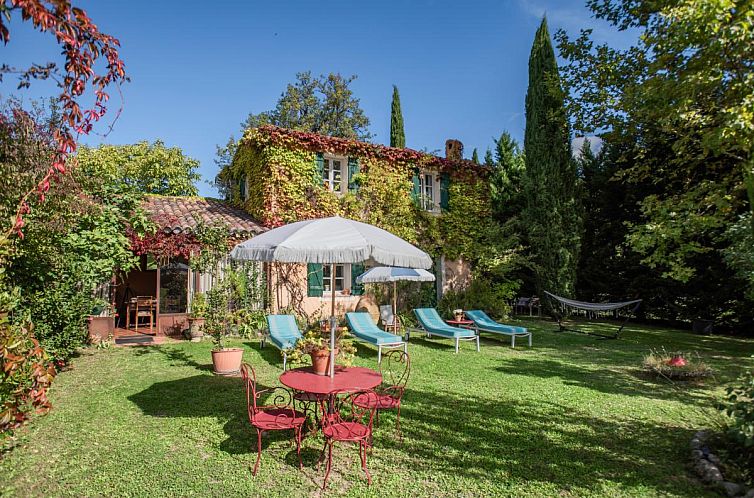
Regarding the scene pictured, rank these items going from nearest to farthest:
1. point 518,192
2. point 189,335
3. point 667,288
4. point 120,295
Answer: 1. point 189,335
2. point 120,295
3. point 667,288
4. point 518,192

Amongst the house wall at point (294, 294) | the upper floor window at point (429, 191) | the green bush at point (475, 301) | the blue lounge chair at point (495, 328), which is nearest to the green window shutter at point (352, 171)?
the upper floor window at point (429, 191)

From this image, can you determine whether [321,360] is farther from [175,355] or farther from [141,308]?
[141,308]

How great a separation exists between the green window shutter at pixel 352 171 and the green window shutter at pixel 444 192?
11.0 ft

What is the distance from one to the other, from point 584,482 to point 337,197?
10.8m

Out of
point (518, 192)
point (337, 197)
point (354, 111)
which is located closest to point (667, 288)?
point (518, 192)

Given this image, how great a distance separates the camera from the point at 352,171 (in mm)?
13875

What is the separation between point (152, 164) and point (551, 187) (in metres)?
18.8

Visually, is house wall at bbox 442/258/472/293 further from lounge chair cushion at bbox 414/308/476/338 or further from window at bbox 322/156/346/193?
window at bbox 322/156/346/193

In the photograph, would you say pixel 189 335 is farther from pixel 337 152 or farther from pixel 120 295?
pixel 337 152

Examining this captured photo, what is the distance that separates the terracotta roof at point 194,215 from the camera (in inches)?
453

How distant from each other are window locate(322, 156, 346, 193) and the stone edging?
11.1 metres

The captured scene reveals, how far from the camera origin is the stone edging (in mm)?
3582

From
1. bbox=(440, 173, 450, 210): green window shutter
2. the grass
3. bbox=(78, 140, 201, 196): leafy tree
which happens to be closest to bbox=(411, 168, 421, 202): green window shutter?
bbox=(440, 173, 450, 210): green window shutter

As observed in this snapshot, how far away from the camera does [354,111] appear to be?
26688mm
